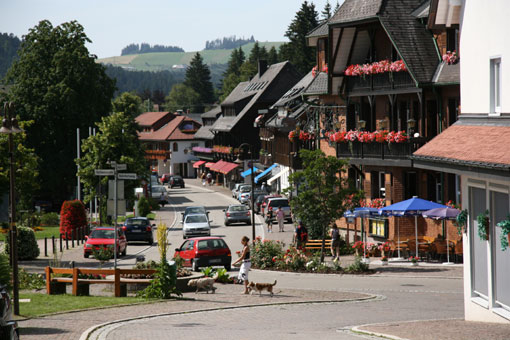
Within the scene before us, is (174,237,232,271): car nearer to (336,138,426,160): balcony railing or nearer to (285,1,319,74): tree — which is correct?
(336,138,426,160): balcony railing

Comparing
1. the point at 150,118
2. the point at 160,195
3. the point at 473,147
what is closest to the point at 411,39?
the point at 473,147

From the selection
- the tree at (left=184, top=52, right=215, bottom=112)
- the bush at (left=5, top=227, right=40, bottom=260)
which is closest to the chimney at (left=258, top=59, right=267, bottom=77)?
the bush at (left=5, top=227, right=40, bottom=260)

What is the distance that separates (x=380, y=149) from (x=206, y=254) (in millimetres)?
12218

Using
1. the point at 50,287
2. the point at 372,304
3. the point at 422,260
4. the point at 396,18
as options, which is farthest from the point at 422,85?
the point at 50,287

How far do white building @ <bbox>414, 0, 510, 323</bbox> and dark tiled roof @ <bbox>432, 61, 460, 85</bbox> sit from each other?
65.5ft

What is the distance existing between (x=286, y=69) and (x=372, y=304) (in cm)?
7690

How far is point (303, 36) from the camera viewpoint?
122m

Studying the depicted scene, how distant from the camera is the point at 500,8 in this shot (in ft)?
53.6

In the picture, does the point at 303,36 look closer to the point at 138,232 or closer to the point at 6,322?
the point at 138,232

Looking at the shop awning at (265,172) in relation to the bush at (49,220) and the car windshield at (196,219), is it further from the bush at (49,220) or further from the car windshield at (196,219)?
the car windshield at (196,219)

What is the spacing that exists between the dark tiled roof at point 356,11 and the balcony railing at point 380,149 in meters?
5.90


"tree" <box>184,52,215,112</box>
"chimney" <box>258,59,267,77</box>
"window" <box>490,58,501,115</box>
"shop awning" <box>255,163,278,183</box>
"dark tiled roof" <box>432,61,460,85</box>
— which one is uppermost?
"tree" <box>184,52,215,112</box>

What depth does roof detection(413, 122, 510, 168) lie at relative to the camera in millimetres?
14258

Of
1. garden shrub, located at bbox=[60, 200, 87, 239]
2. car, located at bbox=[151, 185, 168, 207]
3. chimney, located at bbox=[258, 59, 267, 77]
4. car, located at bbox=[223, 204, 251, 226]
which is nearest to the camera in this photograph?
garden shrub, located at bbox=[60, 200, 87, 239]
